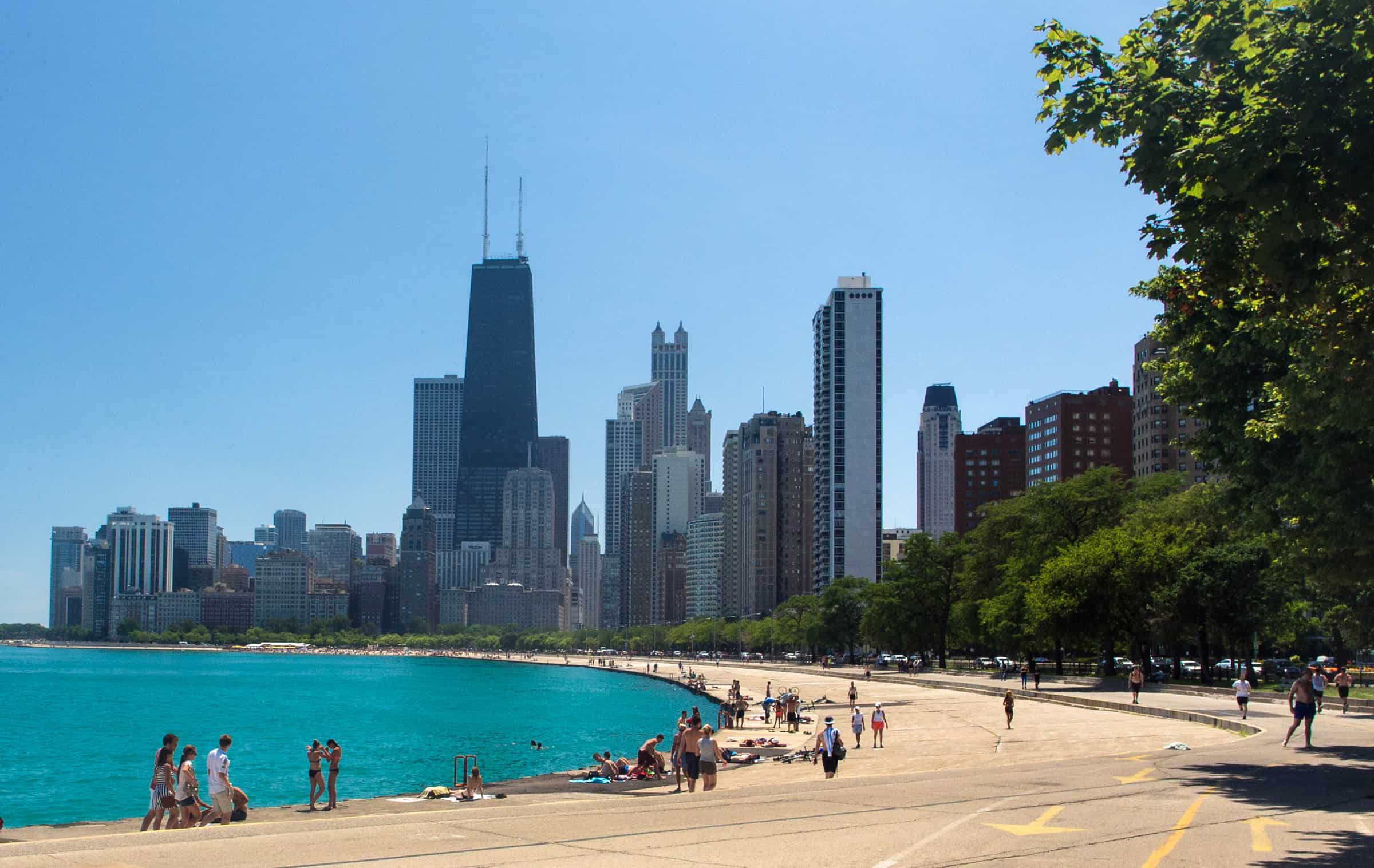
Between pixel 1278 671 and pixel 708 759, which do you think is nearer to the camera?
pixel 708 759

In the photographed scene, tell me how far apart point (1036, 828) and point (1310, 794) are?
6993 mm

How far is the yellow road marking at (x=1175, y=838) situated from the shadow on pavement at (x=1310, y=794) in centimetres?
93

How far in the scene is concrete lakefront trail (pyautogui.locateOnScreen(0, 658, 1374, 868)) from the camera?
15125 mm

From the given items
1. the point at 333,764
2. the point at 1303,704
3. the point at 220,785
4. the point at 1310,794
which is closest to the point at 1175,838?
the point at 1310,794

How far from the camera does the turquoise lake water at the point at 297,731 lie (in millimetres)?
54500

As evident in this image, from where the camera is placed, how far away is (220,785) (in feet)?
79.5

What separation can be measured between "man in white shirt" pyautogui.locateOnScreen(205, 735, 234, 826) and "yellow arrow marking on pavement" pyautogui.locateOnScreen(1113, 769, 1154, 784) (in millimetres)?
18048

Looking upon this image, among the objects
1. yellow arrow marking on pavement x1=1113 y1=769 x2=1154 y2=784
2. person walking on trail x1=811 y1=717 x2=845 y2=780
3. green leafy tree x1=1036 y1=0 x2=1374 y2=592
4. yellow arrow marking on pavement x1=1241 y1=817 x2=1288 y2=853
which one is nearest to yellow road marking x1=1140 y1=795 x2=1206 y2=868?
yellow arrow marking on pavement x1=1241 y1=817 x2=1288 y2=853

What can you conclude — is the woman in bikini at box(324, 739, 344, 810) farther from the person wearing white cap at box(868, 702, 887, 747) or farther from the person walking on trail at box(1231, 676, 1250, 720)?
the person walking on trail at box(1231, 676, 1250, 720)

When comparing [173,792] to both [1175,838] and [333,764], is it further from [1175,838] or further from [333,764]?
[1175,838]

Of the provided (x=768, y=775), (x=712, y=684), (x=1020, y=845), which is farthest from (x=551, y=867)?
(x=712, y=684)

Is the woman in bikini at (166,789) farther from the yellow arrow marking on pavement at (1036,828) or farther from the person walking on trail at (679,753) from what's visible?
the yellow arrow marking on pavement at (1036,828)

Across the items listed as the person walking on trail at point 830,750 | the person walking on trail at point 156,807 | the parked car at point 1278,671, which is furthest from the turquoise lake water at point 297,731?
the parked car at point 1278,671

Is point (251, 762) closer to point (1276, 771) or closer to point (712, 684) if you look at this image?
point (1276, 771)
